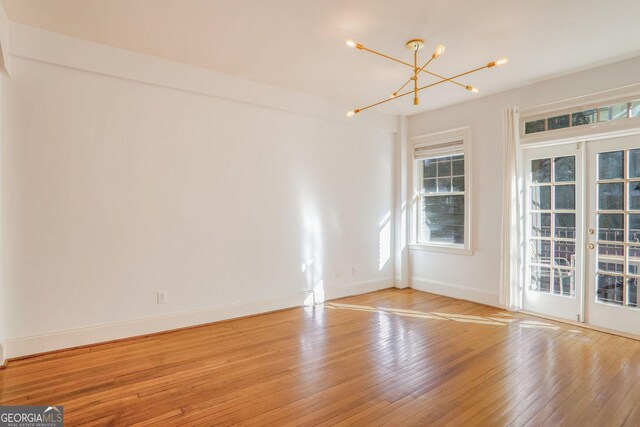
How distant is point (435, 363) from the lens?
307cm

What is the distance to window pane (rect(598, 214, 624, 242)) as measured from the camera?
379cm

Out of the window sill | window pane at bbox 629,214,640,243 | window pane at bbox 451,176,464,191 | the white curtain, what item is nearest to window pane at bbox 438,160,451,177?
window pane at bbox 451,176,464,191

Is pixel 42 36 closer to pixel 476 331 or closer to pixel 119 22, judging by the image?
pixel 119 22

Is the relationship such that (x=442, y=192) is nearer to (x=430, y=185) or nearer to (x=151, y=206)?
(x=430, y=185)

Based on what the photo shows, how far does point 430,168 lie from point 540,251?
6.85ft

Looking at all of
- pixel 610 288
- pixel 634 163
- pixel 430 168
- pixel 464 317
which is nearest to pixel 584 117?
pixel 634 163

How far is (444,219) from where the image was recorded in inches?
222

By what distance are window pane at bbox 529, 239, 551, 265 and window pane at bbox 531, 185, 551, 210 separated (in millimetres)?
440

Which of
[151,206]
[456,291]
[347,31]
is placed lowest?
[456,291]

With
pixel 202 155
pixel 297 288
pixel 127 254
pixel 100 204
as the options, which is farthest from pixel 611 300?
pixel 100 204

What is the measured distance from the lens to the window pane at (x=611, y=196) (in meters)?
3.78

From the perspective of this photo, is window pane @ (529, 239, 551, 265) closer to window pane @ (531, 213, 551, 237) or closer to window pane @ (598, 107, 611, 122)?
window pane @ (531, 213, 551, 237)

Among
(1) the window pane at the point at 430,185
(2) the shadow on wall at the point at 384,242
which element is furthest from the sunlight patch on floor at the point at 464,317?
(1) the window pane at the point at 430,185

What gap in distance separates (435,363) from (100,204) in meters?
3.48
